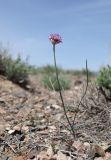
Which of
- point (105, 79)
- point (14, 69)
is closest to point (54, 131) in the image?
point (105, 79)

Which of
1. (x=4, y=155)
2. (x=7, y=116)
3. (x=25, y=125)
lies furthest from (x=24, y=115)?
(x=4, y=155)

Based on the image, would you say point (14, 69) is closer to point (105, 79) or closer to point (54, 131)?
point (105, 79)

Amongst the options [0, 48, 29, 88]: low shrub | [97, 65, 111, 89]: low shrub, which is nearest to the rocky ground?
[97, 65, 111, 89]: low shrub

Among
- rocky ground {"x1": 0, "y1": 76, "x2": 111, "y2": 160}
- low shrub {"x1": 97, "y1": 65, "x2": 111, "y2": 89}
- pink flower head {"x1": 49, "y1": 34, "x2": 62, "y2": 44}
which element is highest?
pink flower head {"x1": 49, "y1": 34, "x2": 62, "y2": 44}

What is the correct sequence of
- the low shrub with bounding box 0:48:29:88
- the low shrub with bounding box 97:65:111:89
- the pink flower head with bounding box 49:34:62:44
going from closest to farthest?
1. the pink flower head with bounding box 49:34:62:44
2. the low shrub with bounding box 97:65:111:89
3. the low shrub with bounding box 0:48:29:88

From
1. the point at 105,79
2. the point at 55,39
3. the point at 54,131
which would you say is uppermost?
the point at 55,39

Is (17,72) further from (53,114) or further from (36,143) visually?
(36,143)

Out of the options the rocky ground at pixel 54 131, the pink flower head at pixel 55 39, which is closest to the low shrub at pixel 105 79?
the rocky ground at pixel 54 131

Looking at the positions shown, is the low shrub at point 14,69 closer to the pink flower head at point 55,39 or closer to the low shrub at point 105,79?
the low shrub at point 105,79

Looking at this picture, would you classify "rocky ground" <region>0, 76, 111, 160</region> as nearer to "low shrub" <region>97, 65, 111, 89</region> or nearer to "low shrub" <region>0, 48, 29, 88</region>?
"low shrub" <region>97, 65, 111, 89</region>
